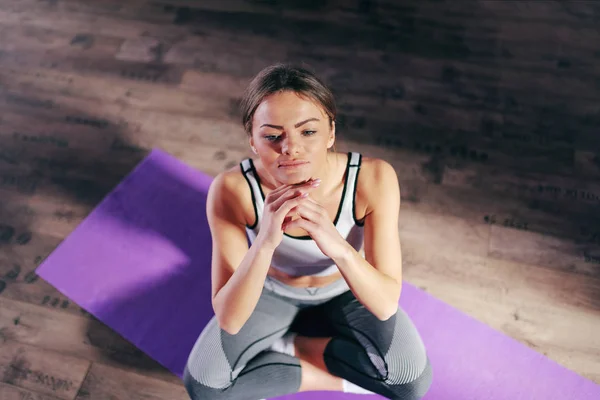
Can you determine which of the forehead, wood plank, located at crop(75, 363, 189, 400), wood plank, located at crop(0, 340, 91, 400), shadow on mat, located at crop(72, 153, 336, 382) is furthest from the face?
wood plank, located at crop(0, 340, 91, 400)

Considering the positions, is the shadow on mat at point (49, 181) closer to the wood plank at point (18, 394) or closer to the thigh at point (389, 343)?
the wood plank at point (18, 394)

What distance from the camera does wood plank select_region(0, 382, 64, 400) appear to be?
1.63m

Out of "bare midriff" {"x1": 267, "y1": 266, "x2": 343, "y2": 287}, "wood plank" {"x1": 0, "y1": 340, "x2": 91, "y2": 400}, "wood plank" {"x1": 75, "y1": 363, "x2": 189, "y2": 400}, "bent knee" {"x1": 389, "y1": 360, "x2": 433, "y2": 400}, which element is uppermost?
"bare midriff" {"x1": 267, "y1": 266, "x2": 343, "y2": 287}

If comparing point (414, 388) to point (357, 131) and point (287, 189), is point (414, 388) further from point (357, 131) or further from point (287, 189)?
point (357, 131)

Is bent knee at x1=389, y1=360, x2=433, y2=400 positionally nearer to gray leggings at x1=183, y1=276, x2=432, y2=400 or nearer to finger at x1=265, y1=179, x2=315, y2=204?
gray leggings at x1=183, y1=276, x2=432, y2=400

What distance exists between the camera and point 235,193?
4.11 feet

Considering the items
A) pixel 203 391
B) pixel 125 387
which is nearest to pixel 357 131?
pixel 203 391

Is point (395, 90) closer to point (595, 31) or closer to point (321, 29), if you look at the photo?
point (321, 29)

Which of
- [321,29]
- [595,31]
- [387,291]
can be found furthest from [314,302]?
[595,31]

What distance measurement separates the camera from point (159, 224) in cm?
193

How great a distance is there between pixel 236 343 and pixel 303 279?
0.91 feet

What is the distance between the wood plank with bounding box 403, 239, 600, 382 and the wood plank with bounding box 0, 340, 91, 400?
1311mm

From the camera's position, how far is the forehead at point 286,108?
1.03m

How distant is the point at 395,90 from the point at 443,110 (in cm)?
26
